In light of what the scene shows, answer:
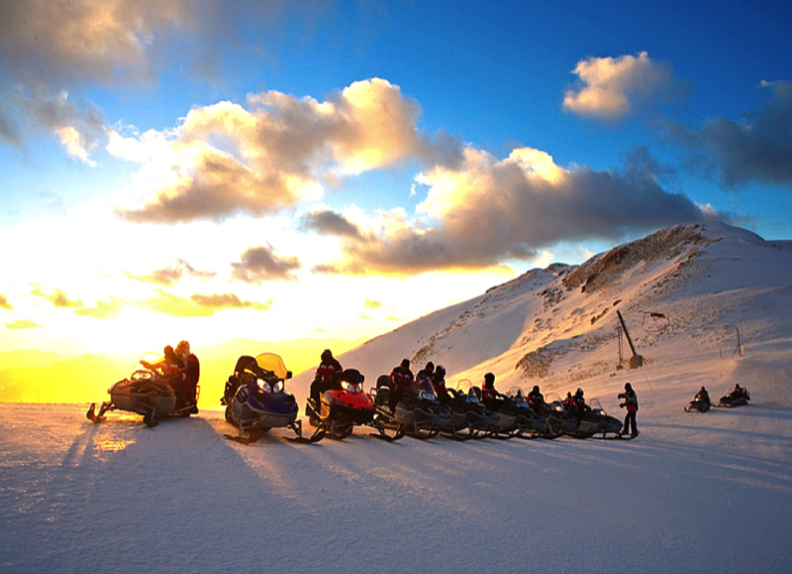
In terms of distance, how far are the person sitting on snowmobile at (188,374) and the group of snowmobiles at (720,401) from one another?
22816 millimetres

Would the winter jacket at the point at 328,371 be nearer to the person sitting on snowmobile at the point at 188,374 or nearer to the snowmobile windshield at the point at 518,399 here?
the person sitting on snowmobile at the point at 188,374

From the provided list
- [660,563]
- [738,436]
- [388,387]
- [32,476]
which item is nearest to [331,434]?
[388,387]

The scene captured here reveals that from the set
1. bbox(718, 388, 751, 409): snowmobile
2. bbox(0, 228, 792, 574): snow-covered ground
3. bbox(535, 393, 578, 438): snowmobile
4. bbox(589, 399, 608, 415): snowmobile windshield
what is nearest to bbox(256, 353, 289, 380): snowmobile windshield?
bbox(0, 228, 792, 574): snow-covered ground

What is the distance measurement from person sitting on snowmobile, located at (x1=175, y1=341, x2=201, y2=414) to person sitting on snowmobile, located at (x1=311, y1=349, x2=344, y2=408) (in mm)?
2845

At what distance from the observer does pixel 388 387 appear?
16031 millimetres

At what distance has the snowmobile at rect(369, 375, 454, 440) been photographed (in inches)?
565

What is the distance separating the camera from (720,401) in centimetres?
2789

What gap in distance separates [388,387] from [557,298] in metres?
90.1

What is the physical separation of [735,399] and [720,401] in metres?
0.65

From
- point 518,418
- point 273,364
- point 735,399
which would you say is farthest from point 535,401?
point 735,399

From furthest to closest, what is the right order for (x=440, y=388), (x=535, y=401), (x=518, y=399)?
(x=535, y=401) → (x=518, y=399) → (x=440, y=388)

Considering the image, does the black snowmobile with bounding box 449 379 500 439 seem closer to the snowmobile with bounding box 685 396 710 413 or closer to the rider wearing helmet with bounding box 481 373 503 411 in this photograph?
the rider wearing helmet with bounding box 481 373 503 411

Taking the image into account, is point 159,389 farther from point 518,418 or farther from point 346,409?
point 518,418

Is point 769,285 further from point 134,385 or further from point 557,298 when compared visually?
point 134,385
